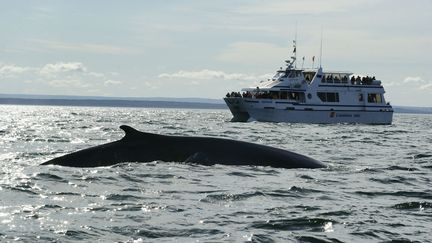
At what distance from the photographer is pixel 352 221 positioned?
10.4 metres

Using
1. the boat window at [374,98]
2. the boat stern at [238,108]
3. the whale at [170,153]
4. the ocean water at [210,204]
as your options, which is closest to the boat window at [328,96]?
the boat window at [374,98]

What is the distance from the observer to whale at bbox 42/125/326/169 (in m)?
15.0

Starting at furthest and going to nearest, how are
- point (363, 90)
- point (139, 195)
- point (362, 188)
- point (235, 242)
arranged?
point (363, 90) → point (362, 188) → point (139, 195) → point (235, 242)

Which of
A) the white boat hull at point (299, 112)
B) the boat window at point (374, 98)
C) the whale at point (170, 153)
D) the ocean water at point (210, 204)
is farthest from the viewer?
the boat window at point (374, 98)

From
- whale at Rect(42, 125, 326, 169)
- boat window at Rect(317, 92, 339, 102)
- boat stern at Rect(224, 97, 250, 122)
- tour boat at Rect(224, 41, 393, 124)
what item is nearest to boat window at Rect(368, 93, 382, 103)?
tour boat at Rect(224, 41, 393, 124)

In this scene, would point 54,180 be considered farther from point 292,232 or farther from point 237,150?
point 292,232

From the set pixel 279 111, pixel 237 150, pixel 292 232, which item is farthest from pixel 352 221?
pixel 279 111

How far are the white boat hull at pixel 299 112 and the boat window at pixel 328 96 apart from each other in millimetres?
880

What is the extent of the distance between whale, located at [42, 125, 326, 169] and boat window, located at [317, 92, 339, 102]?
185 ft

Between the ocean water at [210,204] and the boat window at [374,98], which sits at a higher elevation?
the boat window at [374,98]

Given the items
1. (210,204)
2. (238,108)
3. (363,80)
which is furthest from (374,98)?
(210,204)

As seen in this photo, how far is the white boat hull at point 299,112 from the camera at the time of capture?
68.5 metres

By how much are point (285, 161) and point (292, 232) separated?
6.63 meters

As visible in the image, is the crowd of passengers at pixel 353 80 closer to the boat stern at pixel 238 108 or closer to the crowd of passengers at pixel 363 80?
the crowd of passengers at pixel 363 80
